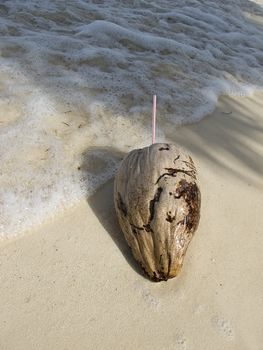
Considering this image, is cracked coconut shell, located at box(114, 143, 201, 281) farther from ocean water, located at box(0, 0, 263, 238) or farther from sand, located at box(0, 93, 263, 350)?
ocean water, located at box(0, 0, 263, 238)

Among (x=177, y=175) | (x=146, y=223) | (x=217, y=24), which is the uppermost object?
(x=177, y=175)

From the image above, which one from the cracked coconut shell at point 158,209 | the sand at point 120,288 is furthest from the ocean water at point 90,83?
the cracked coconut shell at point 158,209

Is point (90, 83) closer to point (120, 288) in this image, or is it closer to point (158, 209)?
point (158, 209)

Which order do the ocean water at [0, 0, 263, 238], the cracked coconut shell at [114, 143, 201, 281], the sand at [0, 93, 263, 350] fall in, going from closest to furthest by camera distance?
the sand at [0, 93, 263, 350] → the cracked coconut shell at [114, 143, 201, 281] → the ocean water at [0, 0, 263, 238]

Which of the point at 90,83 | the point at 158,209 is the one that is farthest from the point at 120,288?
the point at 90,83

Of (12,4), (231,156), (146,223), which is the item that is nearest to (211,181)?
(231,156)

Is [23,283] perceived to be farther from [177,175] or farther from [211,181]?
[211,181]

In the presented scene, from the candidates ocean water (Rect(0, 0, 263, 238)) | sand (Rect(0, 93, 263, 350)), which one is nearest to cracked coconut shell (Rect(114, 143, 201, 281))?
sand (Rect(0, 93, 263, 350))
